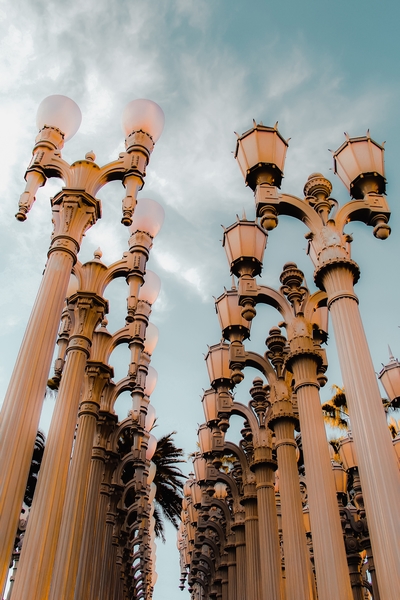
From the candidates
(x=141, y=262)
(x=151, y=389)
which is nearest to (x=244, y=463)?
(x=151, y=389)

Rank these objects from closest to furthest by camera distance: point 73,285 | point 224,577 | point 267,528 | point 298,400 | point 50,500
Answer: point 50,500
point 298,400
point 73,285
point 267,528
point 224,577

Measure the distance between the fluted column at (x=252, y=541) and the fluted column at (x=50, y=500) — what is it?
669 centimetres

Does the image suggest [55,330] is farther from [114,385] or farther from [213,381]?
[114,385]

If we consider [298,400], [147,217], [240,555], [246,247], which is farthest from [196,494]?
[246,247]

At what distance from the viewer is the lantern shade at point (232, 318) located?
33.0ft

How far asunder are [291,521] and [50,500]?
4188mm

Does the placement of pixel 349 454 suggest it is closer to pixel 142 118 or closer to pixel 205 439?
pixel 205 439

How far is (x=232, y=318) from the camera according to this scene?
33.1 feet

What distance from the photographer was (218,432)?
11.9 meters

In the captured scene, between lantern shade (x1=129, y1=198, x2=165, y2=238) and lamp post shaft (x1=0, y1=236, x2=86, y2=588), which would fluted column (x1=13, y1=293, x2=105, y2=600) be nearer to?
lamp post shaft (x1=0, y1=236, x2=86, y2=588)

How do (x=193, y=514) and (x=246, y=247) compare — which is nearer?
(x=246, y=247)

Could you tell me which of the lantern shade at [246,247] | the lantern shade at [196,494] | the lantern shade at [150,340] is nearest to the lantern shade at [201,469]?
the lantern shade at [196,494]

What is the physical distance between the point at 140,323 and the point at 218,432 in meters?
3.12

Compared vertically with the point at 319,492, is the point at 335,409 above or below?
above
